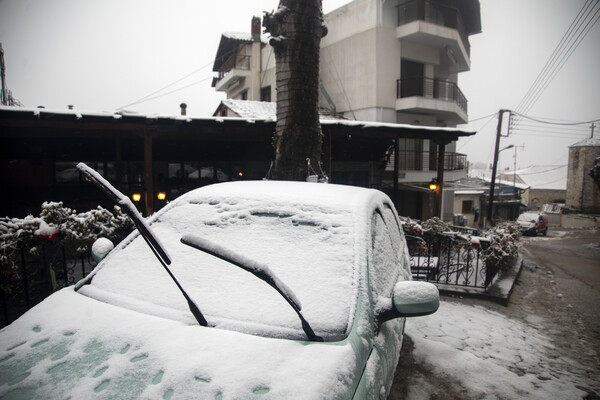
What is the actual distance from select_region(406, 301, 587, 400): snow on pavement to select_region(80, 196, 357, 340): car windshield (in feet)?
5.43

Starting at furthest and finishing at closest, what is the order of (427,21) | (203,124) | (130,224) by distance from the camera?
(427,21) < (203,124) < (130,224)

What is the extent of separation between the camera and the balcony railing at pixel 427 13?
1855 cm

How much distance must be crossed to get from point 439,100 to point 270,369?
20.6m

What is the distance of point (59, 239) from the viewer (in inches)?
157

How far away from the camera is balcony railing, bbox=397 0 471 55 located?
1855cm

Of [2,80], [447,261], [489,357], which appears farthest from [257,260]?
[2,80]

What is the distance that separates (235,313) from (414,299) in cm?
88

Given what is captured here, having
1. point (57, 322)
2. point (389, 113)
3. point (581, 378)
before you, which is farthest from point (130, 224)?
point (389, 113)

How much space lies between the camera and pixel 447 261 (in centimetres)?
648

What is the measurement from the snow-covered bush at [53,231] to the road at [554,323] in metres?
3.88

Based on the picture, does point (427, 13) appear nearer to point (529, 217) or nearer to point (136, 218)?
point (529, 217)

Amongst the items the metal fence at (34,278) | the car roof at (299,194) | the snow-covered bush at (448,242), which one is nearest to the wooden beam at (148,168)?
the metal fence at (34,278)

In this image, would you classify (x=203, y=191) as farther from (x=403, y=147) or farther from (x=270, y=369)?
(x=403, y=147)

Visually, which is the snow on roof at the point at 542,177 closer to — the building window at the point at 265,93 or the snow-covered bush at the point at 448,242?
the building window at the point at 265,93
